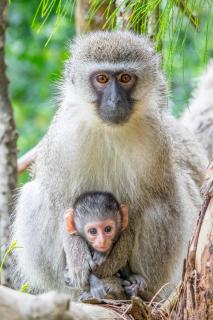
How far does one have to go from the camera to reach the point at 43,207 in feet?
15.4

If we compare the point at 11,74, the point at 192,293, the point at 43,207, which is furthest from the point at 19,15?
the point at 192,293

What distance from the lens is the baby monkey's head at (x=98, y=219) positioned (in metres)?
4.30

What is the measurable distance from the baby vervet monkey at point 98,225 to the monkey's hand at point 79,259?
0.07 ft

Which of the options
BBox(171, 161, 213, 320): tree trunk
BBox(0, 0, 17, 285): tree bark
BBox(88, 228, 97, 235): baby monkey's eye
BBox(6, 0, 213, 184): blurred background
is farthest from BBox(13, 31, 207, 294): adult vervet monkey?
BBox(6, 0, 213, 184): blurred background

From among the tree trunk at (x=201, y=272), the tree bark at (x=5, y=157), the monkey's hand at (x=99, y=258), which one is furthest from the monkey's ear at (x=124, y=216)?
the tree bark at (x=5, y=157)

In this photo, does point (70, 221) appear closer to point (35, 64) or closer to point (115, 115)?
point (115, 115)

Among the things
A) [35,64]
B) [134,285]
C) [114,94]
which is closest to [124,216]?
[134,285]

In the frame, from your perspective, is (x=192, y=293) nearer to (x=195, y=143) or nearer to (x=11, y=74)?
(x=195, y=143)

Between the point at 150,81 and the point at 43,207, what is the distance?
105cm

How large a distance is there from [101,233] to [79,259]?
261mm

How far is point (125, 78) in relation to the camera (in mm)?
4234

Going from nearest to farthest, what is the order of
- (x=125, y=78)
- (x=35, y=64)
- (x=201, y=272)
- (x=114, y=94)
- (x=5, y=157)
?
(x=201, y=272) < (x=114, y=94) < (x=125, y=78) < (x=5, y=157) < (x=35, y=64)

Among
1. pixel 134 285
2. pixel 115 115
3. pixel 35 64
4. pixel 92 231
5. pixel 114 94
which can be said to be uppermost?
pixel 35 64

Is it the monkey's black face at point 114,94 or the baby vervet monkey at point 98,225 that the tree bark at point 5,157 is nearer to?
the baby vervet monkey at point 98,225
